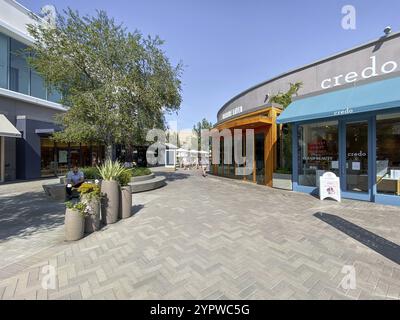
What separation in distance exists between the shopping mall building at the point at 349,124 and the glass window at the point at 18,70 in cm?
1657

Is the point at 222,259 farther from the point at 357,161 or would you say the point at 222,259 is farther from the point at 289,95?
the point at 289,95

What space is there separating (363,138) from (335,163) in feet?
4.70

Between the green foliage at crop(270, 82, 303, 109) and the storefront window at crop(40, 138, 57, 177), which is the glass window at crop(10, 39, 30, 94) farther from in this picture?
the green foliage at crop(270, 82, 303, 109)

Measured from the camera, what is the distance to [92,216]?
4.98 m

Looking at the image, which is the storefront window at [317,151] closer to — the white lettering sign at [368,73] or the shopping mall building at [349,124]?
the shopping mall building at [349,124]

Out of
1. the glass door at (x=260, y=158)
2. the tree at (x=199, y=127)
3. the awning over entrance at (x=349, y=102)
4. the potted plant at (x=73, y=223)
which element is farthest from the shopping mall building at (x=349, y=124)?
the tree at (x=199, y=127)

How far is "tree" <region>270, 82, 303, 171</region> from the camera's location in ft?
36.2

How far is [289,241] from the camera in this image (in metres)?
4.40

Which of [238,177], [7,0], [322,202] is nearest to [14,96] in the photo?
[7,0]

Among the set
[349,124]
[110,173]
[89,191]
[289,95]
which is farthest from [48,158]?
[349,124]

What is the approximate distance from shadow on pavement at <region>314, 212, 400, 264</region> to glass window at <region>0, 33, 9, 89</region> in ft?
65.5

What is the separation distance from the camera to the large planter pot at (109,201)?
18.0 feet

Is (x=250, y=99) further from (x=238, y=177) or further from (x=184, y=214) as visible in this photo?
(x=184, y=214)

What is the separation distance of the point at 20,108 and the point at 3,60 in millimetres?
3245
